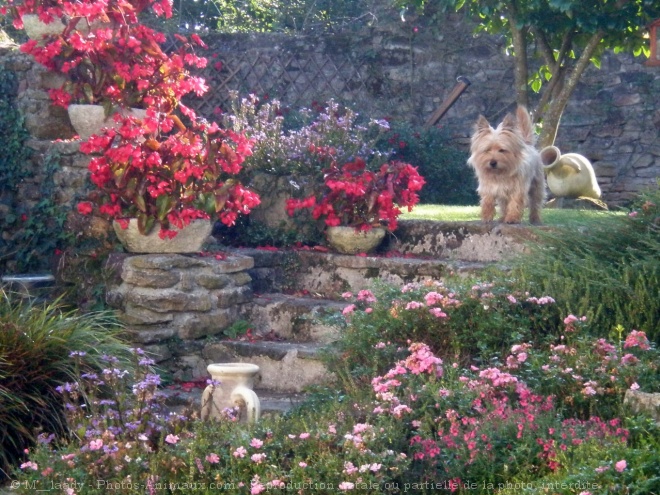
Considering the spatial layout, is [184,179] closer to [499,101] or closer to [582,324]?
[582,324]

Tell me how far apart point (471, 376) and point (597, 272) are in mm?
1082

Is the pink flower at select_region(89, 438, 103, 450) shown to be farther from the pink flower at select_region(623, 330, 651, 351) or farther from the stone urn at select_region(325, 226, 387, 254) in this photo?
the stone urn at select_region(325, 226, 387, 254)

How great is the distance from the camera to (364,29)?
11039mm

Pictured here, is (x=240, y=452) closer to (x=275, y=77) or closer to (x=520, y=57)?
(x=520, y=57)

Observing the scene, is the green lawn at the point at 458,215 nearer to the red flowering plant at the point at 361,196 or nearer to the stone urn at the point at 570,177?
the red flowering plant at the point at 361,196

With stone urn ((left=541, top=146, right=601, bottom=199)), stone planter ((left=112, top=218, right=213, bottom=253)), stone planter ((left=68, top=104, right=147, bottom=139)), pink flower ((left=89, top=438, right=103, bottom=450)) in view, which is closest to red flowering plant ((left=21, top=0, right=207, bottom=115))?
stone planter ((left=68, top=104, right=147, bottom=139))

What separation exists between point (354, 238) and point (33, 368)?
242cm

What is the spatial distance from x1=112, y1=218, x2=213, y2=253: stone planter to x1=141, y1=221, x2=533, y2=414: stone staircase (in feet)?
1.25

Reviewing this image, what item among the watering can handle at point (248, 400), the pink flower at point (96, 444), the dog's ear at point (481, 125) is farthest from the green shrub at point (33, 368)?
the dog's ear at point (481, 125)

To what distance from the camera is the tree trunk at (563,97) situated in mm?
8867

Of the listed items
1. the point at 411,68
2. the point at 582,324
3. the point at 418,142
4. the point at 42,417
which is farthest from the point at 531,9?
the point at 42,417

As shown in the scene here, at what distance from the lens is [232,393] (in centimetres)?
423

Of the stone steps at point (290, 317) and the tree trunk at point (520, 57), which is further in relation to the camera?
the tree trunk at point (520, 57)

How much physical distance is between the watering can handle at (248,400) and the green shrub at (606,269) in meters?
1.50
